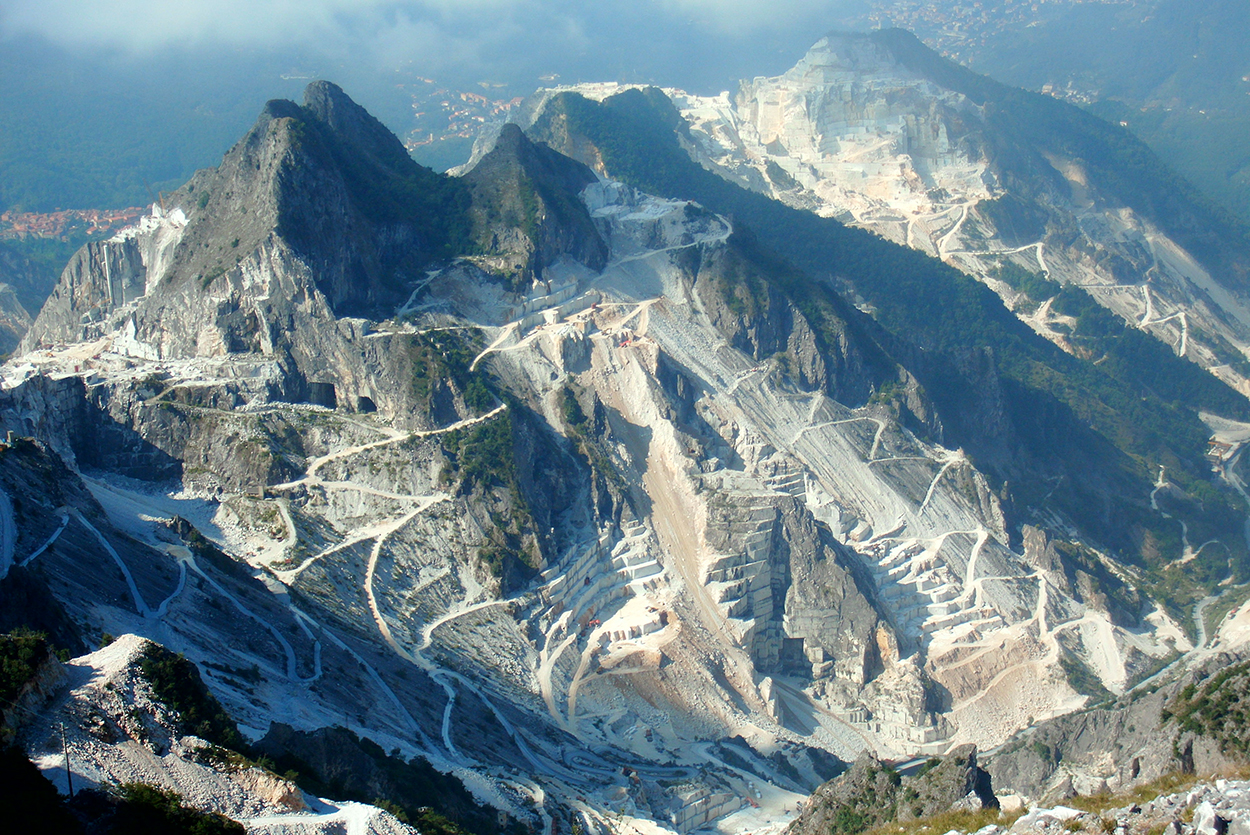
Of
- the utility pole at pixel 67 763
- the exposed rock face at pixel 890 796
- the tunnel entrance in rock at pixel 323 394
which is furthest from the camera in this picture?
the tunnel entrance in rock at pixel 323 394

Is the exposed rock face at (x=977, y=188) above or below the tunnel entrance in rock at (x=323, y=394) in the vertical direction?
above

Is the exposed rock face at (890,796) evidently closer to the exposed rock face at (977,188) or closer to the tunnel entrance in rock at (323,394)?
the tunnel entrance in rock at (323,394)

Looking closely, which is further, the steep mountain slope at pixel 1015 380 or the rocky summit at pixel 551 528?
the steep mountain slope at pixel 1015 380

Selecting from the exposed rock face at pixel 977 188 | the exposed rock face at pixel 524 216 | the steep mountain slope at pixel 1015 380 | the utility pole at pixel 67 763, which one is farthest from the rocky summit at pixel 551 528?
the exposed rock face at pixel 977 188

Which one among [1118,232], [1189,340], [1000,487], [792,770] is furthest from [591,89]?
[792,770]

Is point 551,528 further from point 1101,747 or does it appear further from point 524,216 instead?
point 1101,747

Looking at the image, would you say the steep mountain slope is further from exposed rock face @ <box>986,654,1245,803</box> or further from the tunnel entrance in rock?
the tunnel entrance in rock

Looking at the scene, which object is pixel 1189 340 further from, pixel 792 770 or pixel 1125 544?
pixel 792 770

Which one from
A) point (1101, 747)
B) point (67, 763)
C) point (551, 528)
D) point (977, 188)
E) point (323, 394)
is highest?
point (977, 188)

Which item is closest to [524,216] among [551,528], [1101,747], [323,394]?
[323,394]

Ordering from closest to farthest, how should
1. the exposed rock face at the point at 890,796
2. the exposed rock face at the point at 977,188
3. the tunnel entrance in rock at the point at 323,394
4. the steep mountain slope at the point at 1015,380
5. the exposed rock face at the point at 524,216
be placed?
the exposed rock face at the point at 890,796 < the tunnel entrance in rock at the point at 323,394 < the exposed rock face at the point at 524,216 < the steep mountain slope at the point at 1015,380 < the exposed rock face at the point at 977,188
